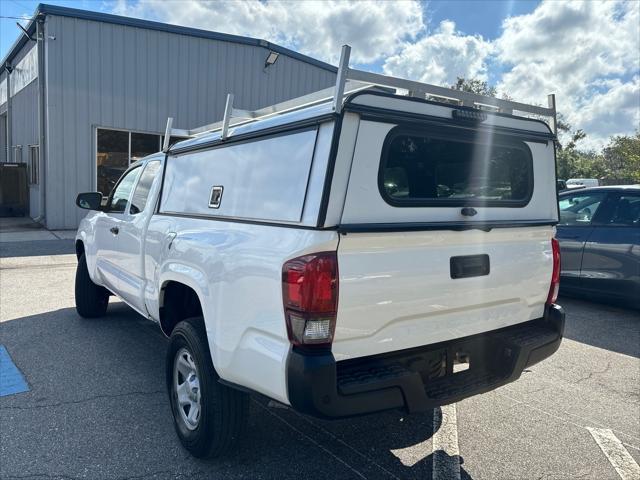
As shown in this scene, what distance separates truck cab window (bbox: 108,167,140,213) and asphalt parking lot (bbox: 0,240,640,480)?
1356mm

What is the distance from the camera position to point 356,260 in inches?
95.4

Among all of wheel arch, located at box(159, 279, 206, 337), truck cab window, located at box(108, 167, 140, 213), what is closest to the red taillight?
wheel arch, located at box(159, 279, 206, 337)

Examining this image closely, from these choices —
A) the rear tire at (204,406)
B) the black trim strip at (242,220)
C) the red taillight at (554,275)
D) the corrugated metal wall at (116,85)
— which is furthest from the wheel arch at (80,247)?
the corrugated metal wall at (116,85)

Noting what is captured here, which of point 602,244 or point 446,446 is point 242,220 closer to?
point 446,446

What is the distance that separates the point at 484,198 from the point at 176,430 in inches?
95.0

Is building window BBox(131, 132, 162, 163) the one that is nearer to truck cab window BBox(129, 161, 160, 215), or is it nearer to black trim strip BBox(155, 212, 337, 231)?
truck cab window BBox(129, 161, 160, 215)

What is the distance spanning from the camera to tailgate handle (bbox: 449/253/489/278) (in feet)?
9.16

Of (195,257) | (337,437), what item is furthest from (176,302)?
(337,437)

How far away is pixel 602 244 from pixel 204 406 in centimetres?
566

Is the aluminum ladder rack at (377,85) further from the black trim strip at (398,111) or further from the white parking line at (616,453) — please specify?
the white parking line at (616,453)

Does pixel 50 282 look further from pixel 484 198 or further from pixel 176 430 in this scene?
pixel 484 198

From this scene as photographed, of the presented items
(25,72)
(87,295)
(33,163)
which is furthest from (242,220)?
(25,72)

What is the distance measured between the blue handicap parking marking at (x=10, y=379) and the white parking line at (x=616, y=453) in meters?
4.19

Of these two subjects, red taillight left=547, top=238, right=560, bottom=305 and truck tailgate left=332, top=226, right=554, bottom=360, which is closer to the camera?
truck tailgate left=332, top=226, right=554, bottom=360
